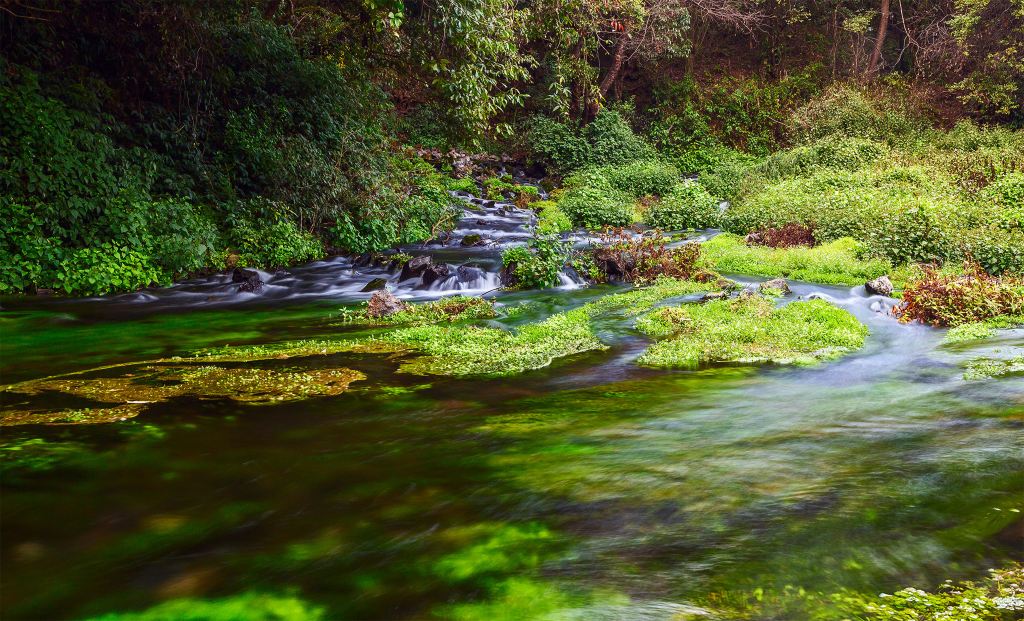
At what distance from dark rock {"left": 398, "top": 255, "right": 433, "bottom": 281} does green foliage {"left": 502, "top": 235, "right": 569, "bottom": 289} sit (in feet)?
5.77

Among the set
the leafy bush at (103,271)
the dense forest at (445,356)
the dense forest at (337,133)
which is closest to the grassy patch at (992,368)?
the dense forest at (445,356)

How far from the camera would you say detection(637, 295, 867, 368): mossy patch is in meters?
7.14

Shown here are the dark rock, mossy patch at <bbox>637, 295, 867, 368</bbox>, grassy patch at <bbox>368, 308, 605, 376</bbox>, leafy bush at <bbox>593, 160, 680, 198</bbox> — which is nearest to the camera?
grassy patch at <bbox>368, 308, 605, 376</bbox>

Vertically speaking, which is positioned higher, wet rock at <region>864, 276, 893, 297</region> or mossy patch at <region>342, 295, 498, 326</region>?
mossy patch at <region>342, 295, 498, 326</region>

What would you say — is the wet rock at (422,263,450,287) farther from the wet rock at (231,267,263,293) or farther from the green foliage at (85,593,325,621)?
the green foliage at (85,593,325,621)

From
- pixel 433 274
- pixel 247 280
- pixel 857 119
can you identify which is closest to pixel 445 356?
pixel 433 274

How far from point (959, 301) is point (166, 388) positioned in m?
8.70

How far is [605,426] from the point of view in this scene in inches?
199

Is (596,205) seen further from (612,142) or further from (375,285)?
(375,285)

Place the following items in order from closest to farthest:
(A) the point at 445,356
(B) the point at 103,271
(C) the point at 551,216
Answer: (A) the point at 445,356
(B) the point at 103,271
(C) the point at 551,216

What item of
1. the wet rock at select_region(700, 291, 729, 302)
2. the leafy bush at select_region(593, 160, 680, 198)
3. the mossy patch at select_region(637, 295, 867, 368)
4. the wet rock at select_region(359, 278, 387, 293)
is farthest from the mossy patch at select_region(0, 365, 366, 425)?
the leafy bush at select_region(593, 160, 680, 198)

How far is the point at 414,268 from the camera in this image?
13.3m

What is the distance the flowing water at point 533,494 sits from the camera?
9.61 ft

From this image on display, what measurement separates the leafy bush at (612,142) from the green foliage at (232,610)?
25.4 meters
